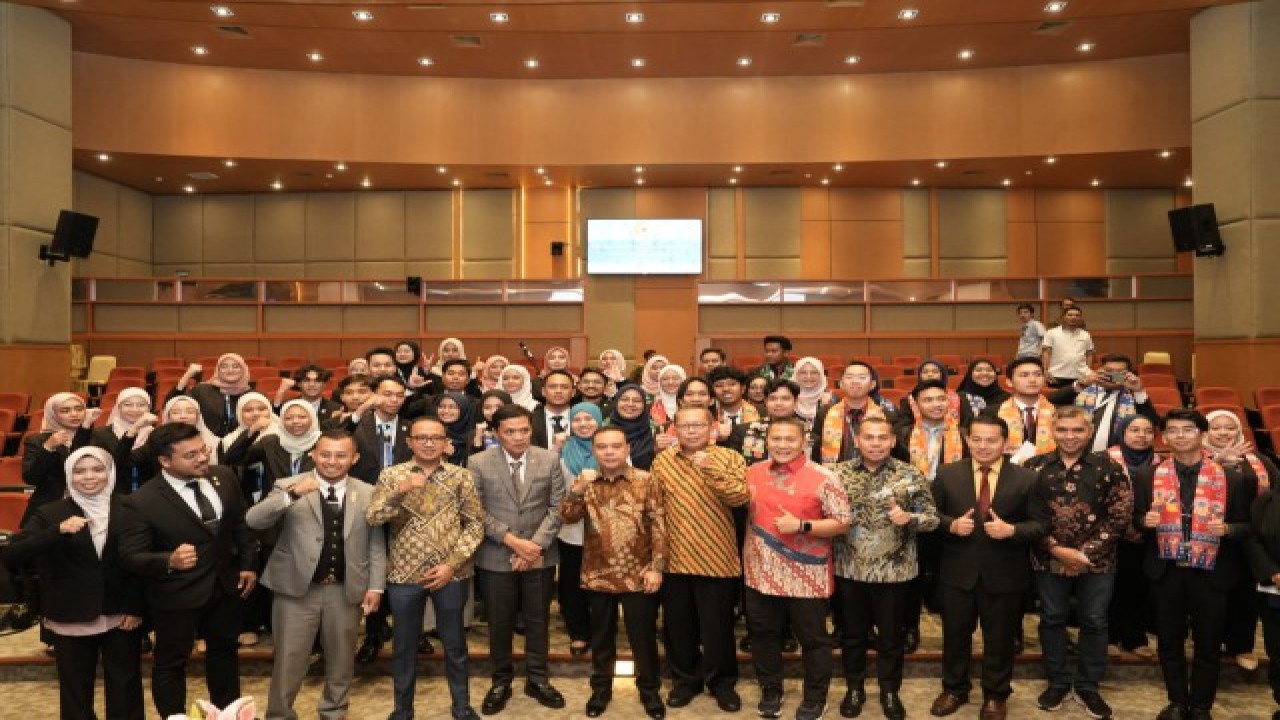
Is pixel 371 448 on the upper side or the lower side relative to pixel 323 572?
upper

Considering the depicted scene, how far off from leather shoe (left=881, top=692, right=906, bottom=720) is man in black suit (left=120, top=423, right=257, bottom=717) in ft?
10.5

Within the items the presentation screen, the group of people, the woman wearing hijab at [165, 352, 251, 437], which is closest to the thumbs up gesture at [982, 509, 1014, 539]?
the group of people

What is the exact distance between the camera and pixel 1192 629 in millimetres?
3994

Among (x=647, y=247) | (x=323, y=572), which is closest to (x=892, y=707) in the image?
(x=323, y=572)

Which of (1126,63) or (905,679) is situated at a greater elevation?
(1126,63)

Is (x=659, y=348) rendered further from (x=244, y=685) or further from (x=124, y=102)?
(x=244, y=685)

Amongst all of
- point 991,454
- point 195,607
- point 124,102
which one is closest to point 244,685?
point 195,607

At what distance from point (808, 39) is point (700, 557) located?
32.8 feet

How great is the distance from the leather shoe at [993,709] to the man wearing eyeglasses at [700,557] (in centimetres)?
123

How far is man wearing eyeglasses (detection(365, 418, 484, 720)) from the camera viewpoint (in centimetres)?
386

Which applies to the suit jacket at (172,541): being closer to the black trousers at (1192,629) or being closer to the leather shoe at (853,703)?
the leather shoe at (853,703)

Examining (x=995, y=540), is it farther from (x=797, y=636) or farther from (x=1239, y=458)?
(x=1239, y=458)

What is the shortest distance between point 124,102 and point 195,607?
12275 millimetres

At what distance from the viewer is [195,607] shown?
3553 mm
